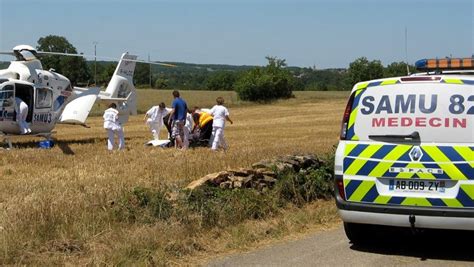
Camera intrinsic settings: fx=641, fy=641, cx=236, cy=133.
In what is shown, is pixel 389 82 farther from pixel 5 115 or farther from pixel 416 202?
pixel 5 115

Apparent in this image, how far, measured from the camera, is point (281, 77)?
71.4 m

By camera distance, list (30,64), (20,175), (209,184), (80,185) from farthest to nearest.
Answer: (30,64), (20,175), (80,185), (209,184)

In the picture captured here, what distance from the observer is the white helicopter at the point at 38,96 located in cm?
2081

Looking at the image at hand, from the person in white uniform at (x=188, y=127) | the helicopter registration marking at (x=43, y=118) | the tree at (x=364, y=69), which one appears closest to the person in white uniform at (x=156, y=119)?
the person in white uniform at (x=188, y=127)

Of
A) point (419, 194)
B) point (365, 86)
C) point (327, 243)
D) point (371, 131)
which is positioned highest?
point (365, 86)

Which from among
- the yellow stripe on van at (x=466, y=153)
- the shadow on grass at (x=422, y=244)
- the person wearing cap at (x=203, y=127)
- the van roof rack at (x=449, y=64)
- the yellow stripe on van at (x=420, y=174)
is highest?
the van roof rack at (x=449, y=64)

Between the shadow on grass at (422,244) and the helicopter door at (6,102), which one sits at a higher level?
the helicopter door at (6,102)

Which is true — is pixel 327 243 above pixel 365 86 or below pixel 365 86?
below

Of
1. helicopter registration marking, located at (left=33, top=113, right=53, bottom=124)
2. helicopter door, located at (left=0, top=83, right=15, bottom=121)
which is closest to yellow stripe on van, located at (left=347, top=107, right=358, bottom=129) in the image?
helicopter door, located at (left=0, top=83, right=15, bottom=121)

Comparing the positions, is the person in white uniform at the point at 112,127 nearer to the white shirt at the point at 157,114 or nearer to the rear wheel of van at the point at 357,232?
the white shirt at the point at 157,114

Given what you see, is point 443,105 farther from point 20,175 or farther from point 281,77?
point 281,77

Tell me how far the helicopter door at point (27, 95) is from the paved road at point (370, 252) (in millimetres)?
15965

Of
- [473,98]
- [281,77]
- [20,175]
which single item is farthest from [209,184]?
[281,77]

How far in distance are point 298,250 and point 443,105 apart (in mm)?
2169
